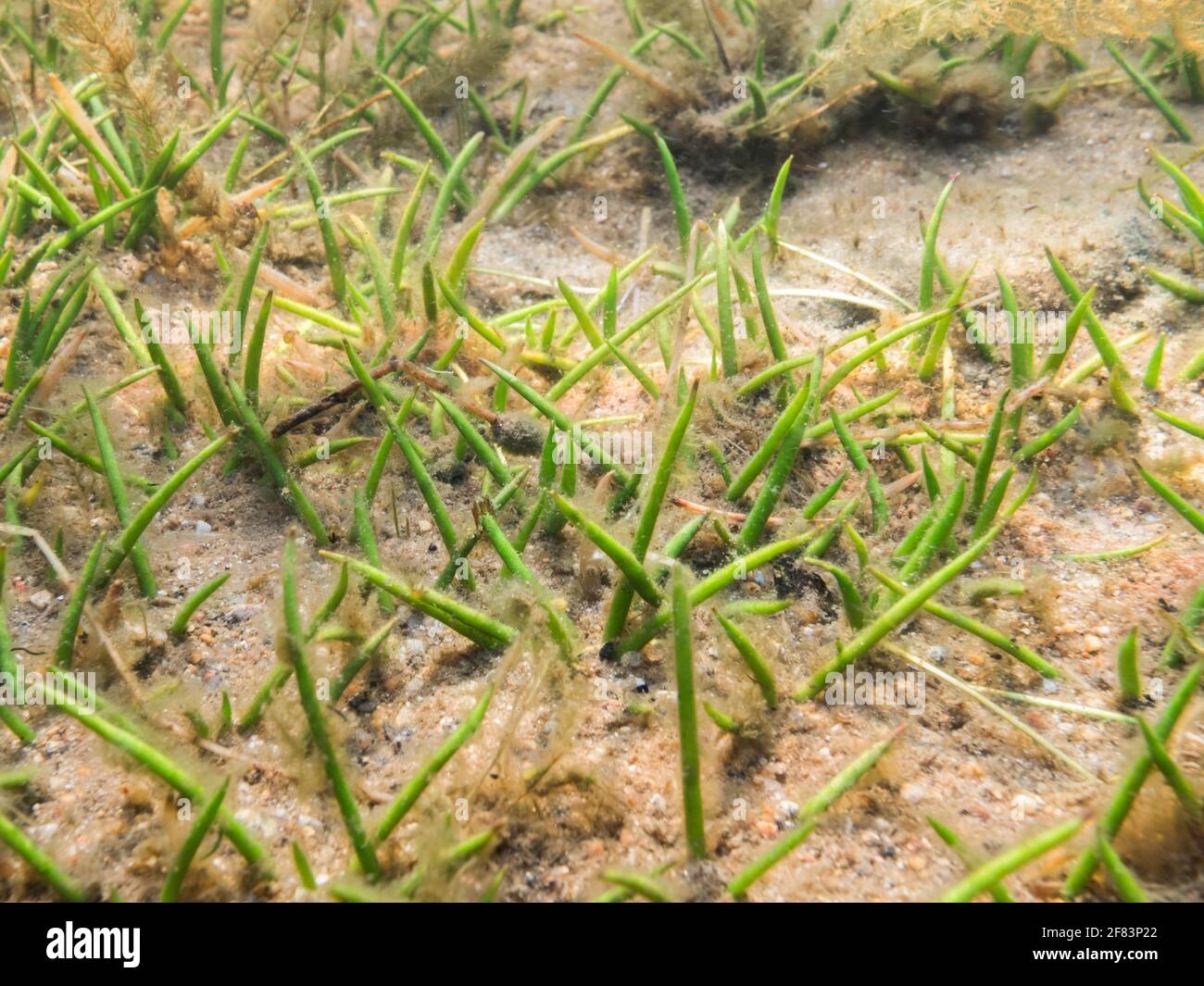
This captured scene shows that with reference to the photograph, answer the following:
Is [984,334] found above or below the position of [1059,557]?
above

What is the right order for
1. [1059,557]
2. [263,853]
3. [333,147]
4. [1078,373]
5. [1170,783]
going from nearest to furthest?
[1170,783], [263,853], [1059,557], [1078,373], [333,147]

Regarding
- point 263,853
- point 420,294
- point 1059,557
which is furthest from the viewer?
point 420,294

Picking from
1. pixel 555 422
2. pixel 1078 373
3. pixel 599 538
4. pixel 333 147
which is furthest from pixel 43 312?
pixel 1078 373

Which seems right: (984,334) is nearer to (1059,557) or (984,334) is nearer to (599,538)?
(1059,557)

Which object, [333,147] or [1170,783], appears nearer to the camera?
[1170,783]
